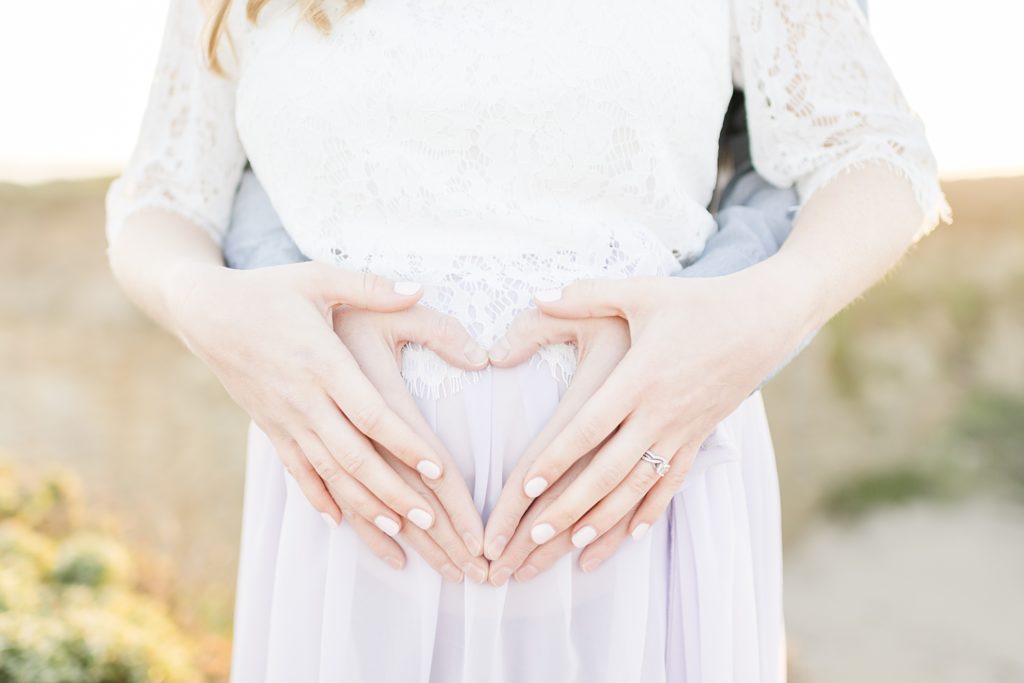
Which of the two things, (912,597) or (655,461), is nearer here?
(655,461)

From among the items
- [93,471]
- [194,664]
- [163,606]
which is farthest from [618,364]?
[93,471]

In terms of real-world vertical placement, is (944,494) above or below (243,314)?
below

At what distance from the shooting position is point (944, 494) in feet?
16.3

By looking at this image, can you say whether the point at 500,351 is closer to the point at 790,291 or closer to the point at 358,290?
the point at 358,290

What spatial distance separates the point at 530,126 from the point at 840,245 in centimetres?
40

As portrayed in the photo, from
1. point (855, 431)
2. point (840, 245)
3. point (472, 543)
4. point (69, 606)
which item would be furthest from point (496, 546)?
point (855, 431)

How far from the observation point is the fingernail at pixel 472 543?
2.91 feet

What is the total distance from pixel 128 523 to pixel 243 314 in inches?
121

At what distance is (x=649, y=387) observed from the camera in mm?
845

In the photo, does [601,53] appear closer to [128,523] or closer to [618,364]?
[618,364]

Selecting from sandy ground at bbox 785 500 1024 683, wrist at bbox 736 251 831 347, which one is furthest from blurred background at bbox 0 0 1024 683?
wrist at bbox 736 251 831 347

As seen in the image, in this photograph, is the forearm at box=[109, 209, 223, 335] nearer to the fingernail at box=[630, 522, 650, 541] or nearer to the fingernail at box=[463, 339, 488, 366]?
the fingernail at box=[463, 339, 488, 366]

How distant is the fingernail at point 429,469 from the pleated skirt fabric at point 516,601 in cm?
7

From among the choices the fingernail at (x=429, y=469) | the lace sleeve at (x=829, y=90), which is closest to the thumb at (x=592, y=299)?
the fingernail at (x=429, y=469)
